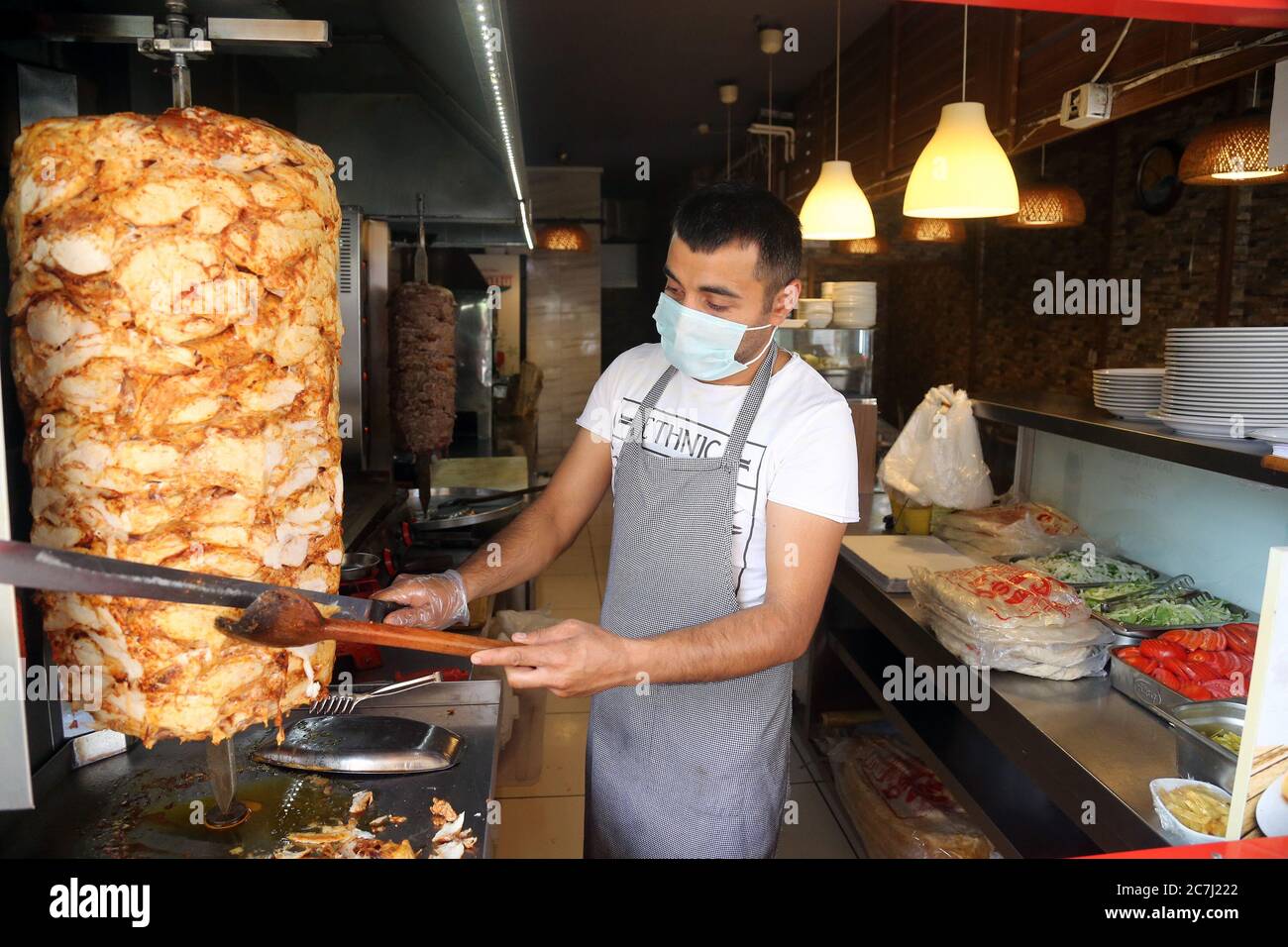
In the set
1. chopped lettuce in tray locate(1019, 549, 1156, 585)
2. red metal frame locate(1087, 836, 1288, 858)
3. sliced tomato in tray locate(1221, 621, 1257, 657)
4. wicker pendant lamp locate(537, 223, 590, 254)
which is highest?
wicker pendant lamp locate(537, 223, 590, 254)

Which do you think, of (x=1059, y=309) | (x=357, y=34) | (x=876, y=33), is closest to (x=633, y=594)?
(x=357, y=34)

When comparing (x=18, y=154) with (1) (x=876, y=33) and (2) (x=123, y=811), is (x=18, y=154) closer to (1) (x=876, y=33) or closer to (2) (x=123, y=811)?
(2) (x=123, y=811)

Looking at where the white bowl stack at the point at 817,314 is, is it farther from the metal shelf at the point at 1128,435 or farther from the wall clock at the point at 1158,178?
the wall clock at the point at 1158,178

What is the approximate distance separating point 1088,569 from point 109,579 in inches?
125

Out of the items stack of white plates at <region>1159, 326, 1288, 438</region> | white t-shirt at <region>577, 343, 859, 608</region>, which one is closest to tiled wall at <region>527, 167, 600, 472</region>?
stack of white plates at <region>1159, 326, 1288, 438</region>

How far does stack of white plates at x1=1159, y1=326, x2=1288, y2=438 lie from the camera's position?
2.43m

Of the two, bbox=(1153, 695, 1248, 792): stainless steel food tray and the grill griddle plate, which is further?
bbox=(1153, 695, 1248, 792): stainless steel food tray

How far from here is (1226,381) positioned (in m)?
2.55

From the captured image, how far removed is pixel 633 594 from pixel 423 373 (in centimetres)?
230

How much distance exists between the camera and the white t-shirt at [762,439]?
2014 mm

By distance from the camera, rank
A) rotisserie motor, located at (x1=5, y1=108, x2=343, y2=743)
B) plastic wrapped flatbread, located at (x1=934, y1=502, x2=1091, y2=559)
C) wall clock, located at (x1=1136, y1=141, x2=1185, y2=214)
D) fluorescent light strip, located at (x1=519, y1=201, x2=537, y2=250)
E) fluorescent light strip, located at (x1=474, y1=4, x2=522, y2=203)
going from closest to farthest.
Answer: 1. rotisserie motor, located at (x1=5, y1=108, x2=343, y2=743)
2. fluorescent light strip, located at (x1=474, y1=4, x2=522, y2=203)
3. plastic wrapped flatbread, located at (x1=934, y1=502, x2=1091, y2=559)
4. fluorescent light strip, located at (x1=519, y1=201, x2=537, y2=250)
5. wall clock, located at (x1=1136, y1=141, x2=1185, y2=214)

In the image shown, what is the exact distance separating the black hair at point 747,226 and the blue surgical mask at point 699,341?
13cm

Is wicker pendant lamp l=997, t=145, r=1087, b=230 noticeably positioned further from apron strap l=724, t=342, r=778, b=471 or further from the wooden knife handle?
the wooden knife handle

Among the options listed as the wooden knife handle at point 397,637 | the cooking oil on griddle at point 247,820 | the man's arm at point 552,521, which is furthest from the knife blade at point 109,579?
the man's arm at point 552,521
